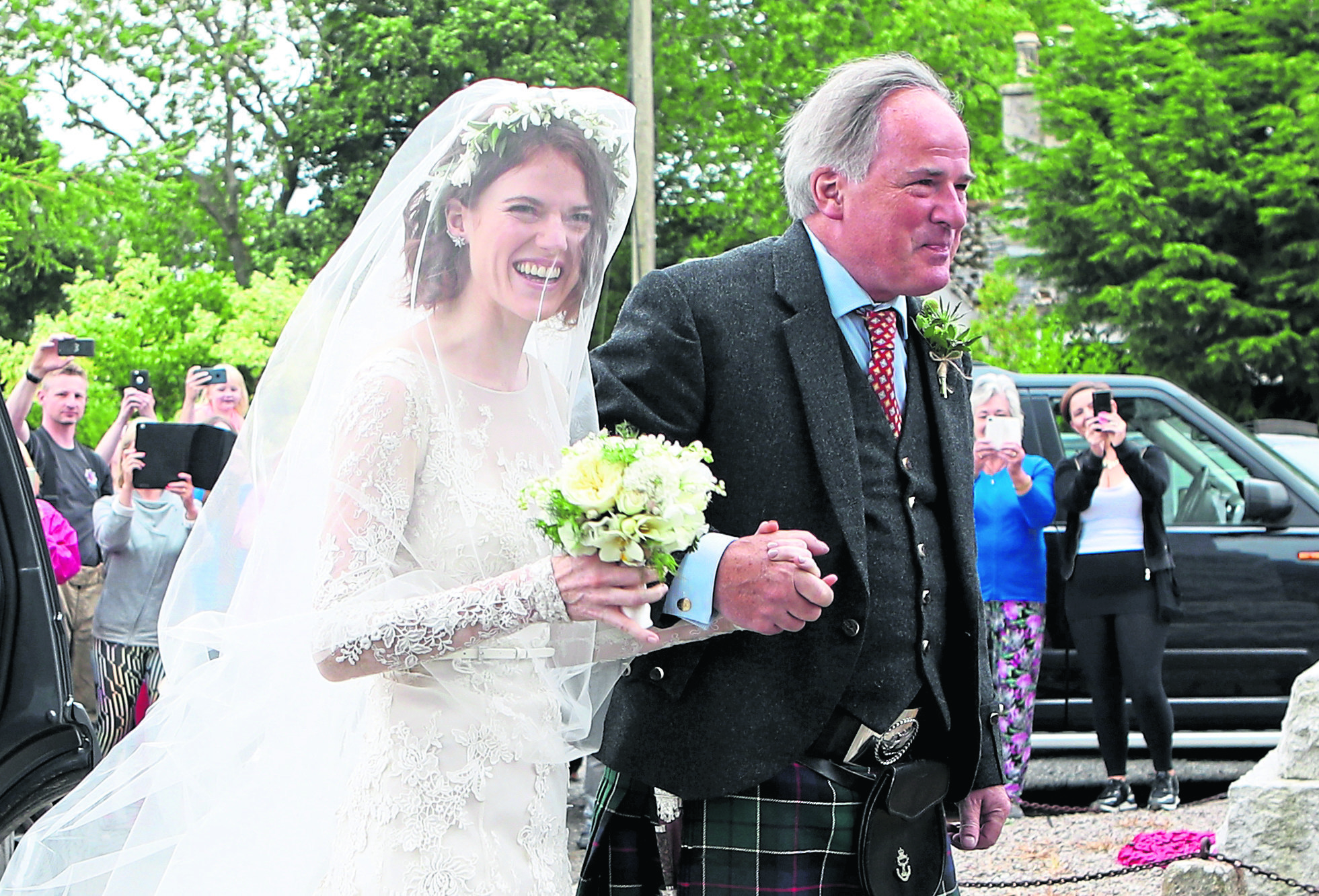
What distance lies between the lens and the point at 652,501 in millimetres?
2225

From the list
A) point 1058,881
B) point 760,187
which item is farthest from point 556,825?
point 760,187

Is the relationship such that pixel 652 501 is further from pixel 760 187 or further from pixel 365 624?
pixel 760 187

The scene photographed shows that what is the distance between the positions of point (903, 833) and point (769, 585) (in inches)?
25.4

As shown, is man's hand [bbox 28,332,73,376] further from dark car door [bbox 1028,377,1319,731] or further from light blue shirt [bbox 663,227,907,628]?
dark car door [bbox 1028,377,1319,731]

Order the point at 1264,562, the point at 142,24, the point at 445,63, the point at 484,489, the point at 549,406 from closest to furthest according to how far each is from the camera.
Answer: the point at 484,489 < the point at 549,406 < the point at 1264,562 < the point at 445,63 < the point at 142,24

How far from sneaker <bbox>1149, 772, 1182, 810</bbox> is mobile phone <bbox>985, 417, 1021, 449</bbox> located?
1.72 meters

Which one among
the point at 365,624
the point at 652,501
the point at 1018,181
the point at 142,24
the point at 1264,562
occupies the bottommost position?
the point at 1264,562

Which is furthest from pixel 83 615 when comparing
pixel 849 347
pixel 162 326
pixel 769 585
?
pixel 162 326

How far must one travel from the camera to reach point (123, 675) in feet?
20.7

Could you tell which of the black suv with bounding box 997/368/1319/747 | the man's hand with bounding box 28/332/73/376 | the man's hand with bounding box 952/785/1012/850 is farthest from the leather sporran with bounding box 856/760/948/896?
the man's hand with bounding box 28/332/73/376

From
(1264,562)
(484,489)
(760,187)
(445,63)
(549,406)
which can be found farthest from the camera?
(760,187)

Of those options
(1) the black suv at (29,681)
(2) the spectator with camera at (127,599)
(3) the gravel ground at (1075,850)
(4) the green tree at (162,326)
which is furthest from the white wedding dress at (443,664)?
(4) the green tree at (162,326)

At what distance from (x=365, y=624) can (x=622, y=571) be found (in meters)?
0.40

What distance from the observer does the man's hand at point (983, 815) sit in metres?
2.92
